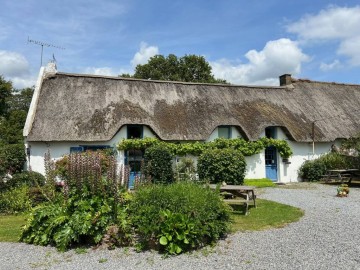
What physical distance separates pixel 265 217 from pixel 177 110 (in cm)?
1110

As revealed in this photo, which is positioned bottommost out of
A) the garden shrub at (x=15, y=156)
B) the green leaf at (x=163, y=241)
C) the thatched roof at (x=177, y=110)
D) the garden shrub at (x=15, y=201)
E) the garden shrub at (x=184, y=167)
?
the green leaf at (x=163, y=241)

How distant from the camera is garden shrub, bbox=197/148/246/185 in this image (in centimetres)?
1539

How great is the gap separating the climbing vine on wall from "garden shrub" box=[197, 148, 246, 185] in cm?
256

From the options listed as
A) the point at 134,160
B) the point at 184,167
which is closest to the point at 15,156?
the point at 134,160

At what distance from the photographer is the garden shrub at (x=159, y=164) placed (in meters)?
16.7

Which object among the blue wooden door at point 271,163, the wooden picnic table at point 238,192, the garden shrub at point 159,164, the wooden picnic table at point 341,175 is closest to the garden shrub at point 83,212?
the wooden picnic table at point 238,192

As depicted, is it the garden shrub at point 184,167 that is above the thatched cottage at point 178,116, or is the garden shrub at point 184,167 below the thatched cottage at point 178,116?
below

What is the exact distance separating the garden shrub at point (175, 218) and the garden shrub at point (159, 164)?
9.05 metres

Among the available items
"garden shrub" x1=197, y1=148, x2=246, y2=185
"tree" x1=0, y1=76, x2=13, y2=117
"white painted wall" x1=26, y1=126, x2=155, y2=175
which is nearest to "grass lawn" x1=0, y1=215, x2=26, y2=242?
"white painted wall" x1=26, y1=126, x2=155, y2=175

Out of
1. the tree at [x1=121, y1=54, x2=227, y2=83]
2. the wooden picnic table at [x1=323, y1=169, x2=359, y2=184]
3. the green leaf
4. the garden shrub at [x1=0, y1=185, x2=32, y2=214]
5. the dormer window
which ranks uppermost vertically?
the tree at [x1=121, y1=54, x2=227, y2=83]

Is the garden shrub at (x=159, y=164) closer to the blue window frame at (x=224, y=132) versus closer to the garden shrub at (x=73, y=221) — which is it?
the blue window frame at (x=224, y=132)

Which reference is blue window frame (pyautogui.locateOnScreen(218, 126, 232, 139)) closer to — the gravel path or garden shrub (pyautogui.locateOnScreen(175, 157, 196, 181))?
garden shrub (pyautogui.locateOnScreen(175, 157, 196, 181))

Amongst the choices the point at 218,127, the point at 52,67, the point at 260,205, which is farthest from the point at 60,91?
the point at 260,205

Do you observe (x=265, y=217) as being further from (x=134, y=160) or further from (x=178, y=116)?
(x=178, y=116)
